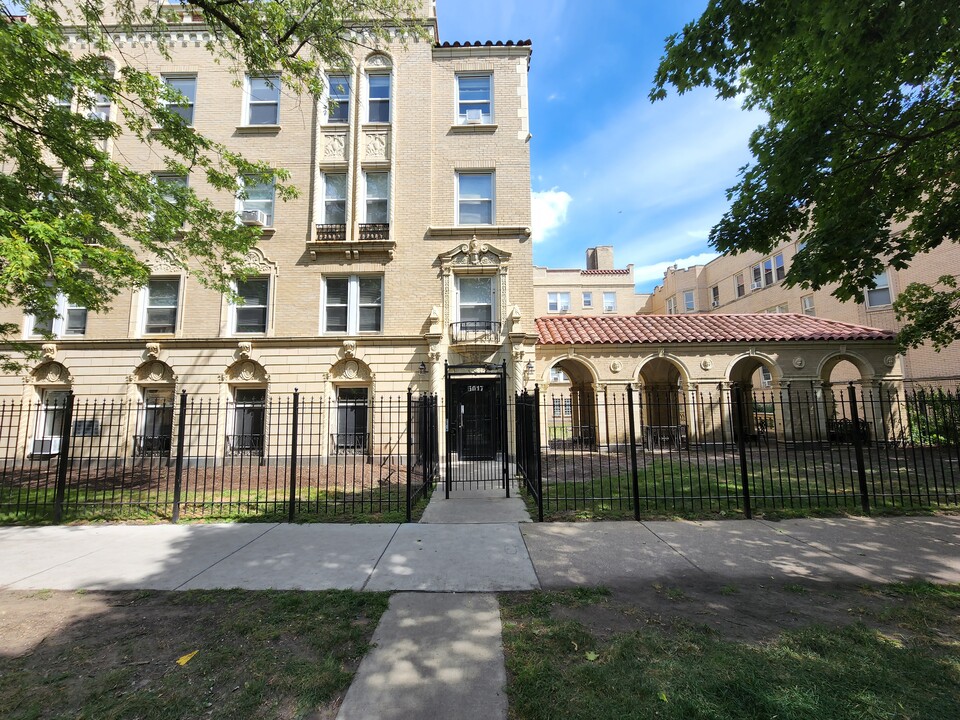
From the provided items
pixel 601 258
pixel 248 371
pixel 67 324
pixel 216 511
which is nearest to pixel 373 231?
pixel 248 371

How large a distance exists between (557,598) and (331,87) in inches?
687

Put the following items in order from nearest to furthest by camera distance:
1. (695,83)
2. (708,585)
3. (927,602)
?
1. (927,602)
2. (708,585)
3. (695,83)

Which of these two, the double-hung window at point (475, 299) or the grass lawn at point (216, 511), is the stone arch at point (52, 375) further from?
the double-hung window at point (475, 299)

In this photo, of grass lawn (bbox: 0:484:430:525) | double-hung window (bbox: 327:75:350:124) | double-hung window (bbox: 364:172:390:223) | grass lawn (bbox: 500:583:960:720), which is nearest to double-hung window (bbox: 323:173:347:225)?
double-hung window (bbox: 364:172:390:223)

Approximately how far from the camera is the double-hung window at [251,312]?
13820 mm

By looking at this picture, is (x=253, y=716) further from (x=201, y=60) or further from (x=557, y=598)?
(x=201, y=60)

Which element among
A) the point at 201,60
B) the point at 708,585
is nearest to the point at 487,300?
the point at 708,585

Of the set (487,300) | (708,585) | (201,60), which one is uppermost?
(201,60)

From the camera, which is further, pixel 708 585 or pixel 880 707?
pixel 708 585

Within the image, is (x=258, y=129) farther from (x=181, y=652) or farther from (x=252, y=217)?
(x=181, y=652)

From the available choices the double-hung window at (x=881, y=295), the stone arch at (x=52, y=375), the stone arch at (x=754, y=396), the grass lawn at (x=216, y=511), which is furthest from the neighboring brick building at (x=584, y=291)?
the grass lawn at (x=216, y=511)

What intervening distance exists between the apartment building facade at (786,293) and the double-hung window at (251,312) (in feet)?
47.6

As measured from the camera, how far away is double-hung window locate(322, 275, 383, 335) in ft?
45.5

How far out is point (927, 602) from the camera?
12.8 feet
